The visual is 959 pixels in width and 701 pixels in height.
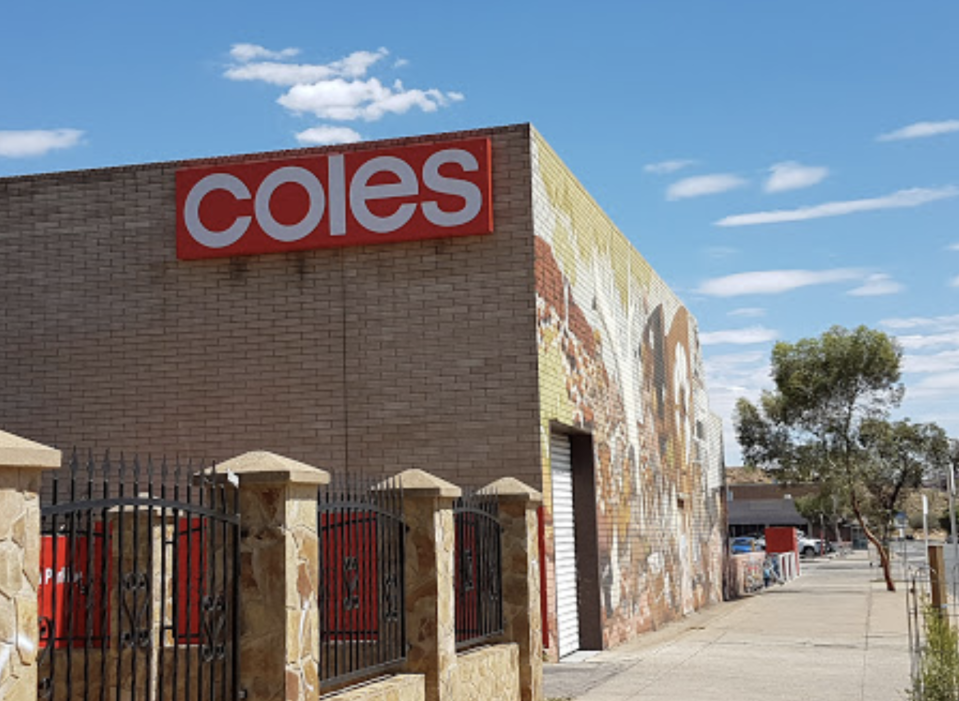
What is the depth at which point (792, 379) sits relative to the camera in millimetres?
47875

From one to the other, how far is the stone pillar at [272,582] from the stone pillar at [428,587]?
263 centimetres

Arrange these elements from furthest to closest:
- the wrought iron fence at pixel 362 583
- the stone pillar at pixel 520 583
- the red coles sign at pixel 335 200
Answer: the red coles sign at pixel 335 200, the stone pillar at pixel 520 583, the wrought iron fence at pixel 362 583

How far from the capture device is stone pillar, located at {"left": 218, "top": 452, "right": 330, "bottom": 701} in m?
8.20

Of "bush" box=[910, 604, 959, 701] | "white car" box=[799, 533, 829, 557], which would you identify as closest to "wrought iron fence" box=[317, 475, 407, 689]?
"bush" box=[910, 604, 959, 701]

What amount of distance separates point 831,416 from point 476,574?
36391mm

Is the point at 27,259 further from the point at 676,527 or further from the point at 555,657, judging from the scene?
the point at 676,527

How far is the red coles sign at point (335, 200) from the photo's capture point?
59.8ft

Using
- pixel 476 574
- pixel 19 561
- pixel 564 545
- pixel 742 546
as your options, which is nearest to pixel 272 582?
pixel 19 561

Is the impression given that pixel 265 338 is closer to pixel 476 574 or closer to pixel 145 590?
pixel 476 574

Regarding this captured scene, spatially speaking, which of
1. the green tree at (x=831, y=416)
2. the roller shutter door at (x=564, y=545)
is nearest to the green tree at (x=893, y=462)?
the green tree at (x=831, y=416)

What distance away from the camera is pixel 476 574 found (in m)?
13.2

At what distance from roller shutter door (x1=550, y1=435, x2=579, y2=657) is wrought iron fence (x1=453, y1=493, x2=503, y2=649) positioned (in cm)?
504

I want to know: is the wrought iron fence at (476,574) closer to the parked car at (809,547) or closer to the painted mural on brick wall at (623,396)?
the painted mural on brick wall at (623,396)

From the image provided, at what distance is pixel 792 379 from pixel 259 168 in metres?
33.2
